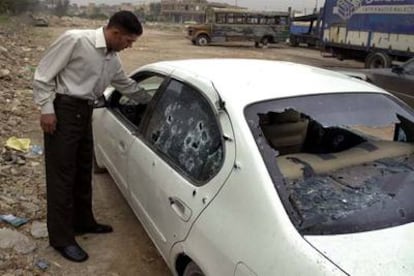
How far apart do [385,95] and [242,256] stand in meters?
1.56

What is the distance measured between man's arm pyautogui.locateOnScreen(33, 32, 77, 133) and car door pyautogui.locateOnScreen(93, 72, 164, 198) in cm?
65

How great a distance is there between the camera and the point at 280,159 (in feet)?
7.98

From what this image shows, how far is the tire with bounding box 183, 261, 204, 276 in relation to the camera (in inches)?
95.1

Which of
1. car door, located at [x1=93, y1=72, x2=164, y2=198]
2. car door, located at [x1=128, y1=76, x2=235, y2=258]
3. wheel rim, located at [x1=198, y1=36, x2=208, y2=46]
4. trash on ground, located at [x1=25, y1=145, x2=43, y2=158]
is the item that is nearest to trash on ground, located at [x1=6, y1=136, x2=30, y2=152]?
trash on ground, located at [x1=25, y1=145, x2=43, y2=158]

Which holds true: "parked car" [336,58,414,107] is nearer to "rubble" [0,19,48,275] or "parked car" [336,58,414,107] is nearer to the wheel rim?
"rubble" [0,19,48,275]

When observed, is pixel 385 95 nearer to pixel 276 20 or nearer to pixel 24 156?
pixel 24 156

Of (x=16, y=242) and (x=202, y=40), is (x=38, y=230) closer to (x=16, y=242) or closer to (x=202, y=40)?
(x=16, y=242)

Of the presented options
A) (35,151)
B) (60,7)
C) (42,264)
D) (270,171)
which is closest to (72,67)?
(42,264)

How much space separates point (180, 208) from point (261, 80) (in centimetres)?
87

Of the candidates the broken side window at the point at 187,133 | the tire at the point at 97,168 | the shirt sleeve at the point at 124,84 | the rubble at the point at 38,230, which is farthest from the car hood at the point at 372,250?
the tire at the point at 97,168

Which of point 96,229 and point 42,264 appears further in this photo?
point 96,229

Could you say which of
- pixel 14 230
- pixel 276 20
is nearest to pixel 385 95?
pixel 14 230

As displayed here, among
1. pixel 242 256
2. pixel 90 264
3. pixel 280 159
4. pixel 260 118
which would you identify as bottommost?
pixel 90 264

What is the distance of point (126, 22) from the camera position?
3.04 m
